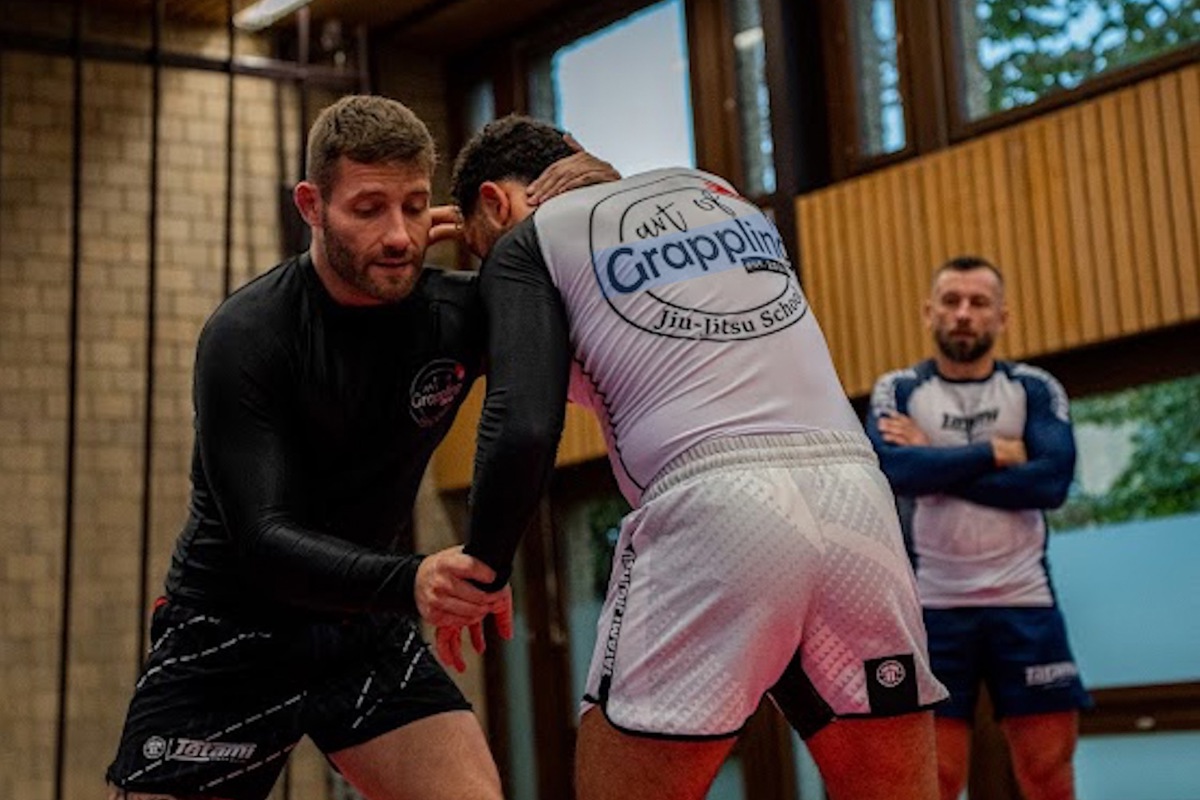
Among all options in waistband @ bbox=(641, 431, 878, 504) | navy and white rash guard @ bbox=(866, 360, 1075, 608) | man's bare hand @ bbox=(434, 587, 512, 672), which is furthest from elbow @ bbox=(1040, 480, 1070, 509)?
waistband @ bbox=(641, 431, 878, 504)

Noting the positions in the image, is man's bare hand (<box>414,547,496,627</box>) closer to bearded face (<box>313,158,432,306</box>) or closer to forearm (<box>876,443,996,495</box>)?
bearded face (<box>313,158,432,306</box>)

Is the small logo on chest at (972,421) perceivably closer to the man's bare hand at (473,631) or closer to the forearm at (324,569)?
the man's bare hand at (473,631)

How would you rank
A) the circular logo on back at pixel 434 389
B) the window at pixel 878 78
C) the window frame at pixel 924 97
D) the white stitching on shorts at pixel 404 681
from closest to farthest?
the circular logo on back at pixel 434 389
the white stitching on shorts at pixel 404 681
the window frame at pixel 924 97
the window at pixel 878 78

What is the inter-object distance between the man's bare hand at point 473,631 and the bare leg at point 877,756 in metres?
0.48

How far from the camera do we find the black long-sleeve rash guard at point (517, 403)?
2467mm

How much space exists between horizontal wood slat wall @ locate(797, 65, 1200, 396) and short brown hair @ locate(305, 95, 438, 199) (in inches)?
169

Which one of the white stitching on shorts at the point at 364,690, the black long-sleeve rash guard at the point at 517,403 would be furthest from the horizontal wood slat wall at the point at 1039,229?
the black long-sleeve rash guard at the point at 517,403

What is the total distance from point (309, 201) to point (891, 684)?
49.1 inches

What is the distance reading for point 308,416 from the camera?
→ 3100mm

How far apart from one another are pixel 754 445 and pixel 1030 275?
16.0 ft

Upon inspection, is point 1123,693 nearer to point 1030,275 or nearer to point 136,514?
point 1030,275

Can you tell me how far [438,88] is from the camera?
10.6 metres

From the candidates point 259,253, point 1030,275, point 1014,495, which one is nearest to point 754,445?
point 1014,495

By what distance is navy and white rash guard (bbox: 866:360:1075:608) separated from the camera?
497 cm
